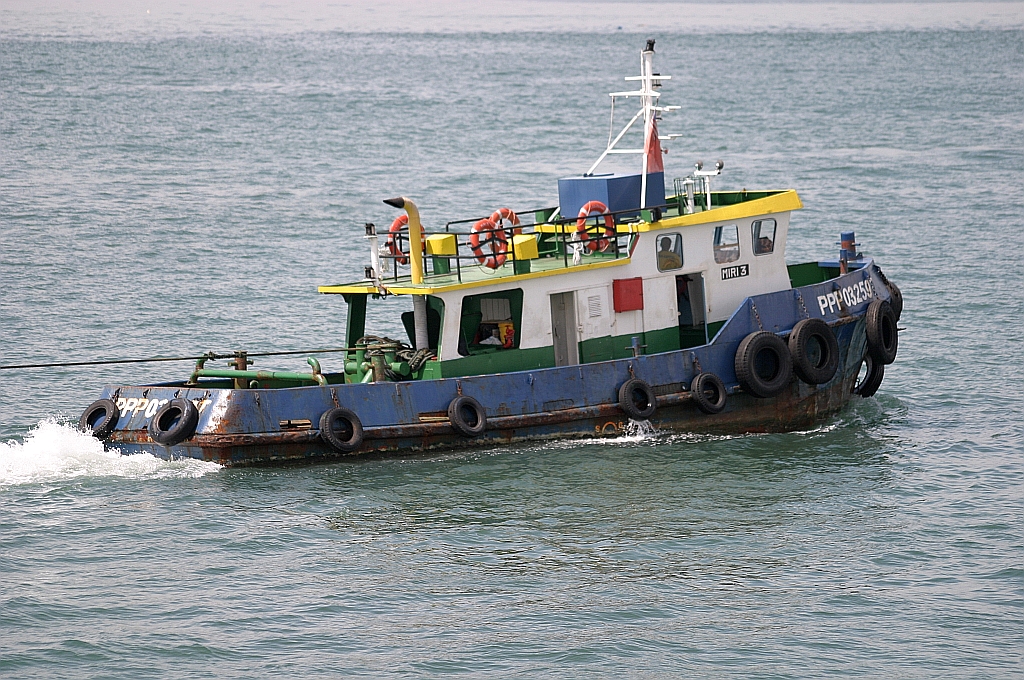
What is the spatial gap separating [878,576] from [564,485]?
354 cm

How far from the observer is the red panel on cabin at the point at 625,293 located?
17.0 metres

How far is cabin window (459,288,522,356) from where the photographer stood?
16.6 metres

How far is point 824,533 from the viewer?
563 inches

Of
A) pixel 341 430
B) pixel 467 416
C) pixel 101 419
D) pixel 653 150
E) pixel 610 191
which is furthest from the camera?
pixel 653 150

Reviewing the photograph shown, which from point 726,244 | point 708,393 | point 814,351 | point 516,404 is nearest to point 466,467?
point 516,404

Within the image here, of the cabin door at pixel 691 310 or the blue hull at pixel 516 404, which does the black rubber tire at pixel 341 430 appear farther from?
the cabin door at pixel 691 310

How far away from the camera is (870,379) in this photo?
18859mm

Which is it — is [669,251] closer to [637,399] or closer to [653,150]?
[653,150]

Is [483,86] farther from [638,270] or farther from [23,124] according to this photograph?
[638,270]

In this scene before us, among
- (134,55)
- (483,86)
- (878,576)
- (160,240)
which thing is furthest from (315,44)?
(878,576)

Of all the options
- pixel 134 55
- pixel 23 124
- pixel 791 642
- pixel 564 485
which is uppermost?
pixel 134 55

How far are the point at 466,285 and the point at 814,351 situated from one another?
4529 mm

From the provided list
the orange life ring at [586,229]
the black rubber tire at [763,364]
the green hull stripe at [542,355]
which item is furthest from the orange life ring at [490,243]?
the black rubber tire at [763,364]

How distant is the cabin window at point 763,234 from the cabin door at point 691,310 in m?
0.92
